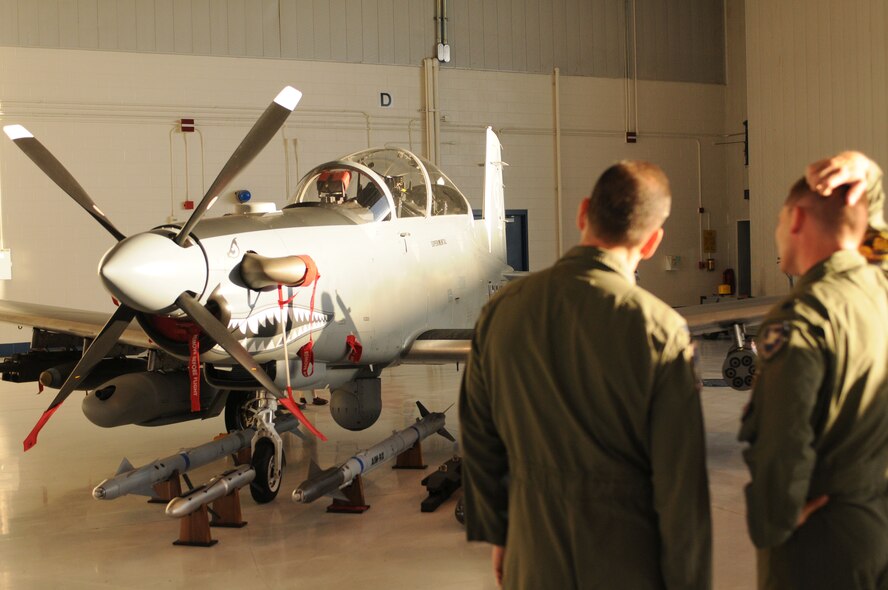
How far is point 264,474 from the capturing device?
6.31m

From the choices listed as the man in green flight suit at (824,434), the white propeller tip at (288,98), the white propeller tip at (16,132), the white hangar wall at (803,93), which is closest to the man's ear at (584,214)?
the man in green flight suit at (824,434)

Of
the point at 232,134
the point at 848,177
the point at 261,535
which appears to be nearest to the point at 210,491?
the point at 261,535

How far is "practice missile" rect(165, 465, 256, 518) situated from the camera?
17.6 feet

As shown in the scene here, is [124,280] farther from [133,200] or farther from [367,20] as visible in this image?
[367,20]

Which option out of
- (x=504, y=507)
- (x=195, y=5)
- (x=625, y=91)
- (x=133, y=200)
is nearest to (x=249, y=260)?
(x=504, y=507)

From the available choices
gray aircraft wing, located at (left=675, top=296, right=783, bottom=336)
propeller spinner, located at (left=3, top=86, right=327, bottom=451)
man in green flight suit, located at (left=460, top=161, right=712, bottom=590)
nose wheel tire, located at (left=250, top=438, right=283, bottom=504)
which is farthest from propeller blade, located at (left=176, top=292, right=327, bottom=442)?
gray aircraft wing, located at (left=675, top=296, right=783, bottom=336)

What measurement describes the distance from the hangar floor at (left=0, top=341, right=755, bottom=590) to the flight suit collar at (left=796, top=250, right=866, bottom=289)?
2787 millimetres

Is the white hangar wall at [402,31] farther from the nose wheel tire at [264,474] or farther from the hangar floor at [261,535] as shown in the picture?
the nose wheel tire at [264,474]

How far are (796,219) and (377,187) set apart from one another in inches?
194

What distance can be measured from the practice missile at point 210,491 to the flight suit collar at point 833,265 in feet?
14.0

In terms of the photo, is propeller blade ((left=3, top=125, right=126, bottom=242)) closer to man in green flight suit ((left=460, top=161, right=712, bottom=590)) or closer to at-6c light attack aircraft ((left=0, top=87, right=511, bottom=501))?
at-6c light attack aircraft ((left=0, top=87, right=511, bottom=501))

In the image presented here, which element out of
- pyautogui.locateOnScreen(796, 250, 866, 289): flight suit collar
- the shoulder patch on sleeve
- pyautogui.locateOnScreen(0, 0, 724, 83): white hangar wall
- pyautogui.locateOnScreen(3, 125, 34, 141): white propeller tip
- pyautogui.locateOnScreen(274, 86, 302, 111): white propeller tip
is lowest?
the shoulder patch on sleeve

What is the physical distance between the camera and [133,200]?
15.1 metres

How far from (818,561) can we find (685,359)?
1.84ft
